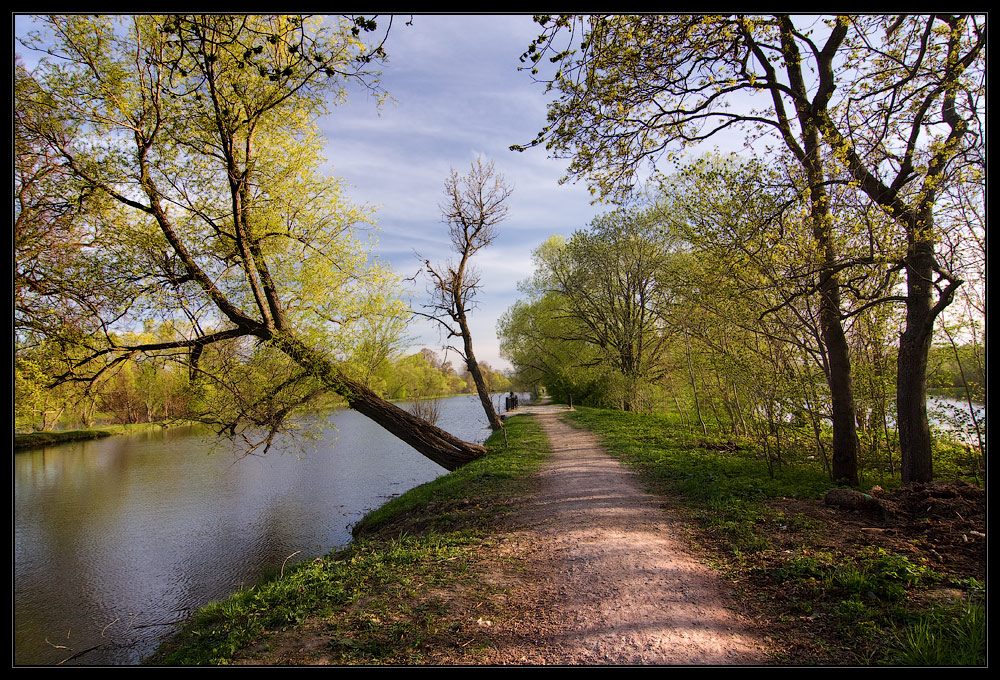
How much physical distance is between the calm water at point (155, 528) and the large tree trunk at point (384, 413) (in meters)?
1.63

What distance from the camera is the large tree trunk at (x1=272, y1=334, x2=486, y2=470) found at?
849cm

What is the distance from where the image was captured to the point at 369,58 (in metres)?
3.16

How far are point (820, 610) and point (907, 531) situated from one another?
1.96 m

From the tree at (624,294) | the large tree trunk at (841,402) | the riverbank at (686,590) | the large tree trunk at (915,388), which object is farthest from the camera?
the tree at (624,294)

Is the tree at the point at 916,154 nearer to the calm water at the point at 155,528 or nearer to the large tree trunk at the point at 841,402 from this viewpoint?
the large tree trunk at the point at 841,402

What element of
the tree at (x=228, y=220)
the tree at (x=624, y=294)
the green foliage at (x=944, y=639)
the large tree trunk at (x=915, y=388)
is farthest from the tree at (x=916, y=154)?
the tree at (x=624, y=294)

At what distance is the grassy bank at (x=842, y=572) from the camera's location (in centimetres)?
275

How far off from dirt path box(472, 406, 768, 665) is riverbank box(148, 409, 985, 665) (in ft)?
0.10

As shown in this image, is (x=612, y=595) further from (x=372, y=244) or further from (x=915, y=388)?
(x=372, y=244)

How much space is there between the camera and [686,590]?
12.5 ft

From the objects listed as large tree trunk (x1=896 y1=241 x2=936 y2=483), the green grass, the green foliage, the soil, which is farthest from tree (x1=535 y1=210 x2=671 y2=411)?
the green foliage

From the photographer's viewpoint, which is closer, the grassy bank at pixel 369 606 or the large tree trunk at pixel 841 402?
the grassy bank at pixel 369 606

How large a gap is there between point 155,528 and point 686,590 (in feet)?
37.5

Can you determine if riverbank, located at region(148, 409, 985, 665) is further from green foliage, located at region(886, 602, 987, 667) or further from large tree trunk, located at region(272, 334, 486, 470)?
large tree trunk, located at region(272, 334, 486, 470)
